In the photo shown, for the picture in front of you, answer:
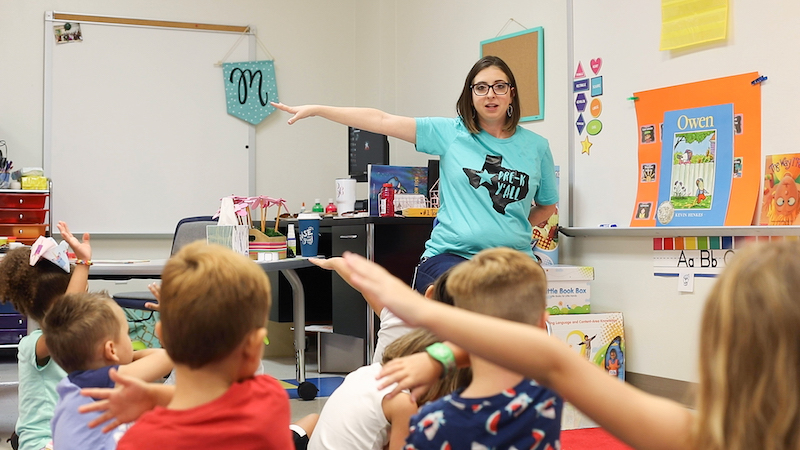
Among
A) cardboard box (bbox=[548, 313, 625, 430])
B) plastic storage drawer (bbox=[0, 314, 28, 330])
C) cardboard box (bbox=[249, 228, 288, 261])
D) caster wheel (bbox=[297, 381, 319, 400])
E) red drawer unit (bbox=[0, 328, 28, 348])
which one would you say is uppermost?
cardboard box (bbox=[249, 228, 288, 261])

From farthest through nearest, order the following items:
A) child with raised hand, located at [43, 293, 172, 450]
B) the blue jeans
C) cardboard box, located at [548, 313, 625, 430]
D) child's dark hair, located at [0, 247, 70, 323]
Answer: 1. cardboard box, located at [548, 313, 625, 430]
2. the blue jeans
3. child's dark hair, located at [0, 247, 70, 323]
4. child with raised hand, located at [43, 293, 172, 450]

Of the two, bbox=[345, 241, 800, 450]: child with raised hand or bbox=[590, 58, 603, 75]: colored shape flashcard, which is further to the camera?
bbox=[590, 58, 603, 75]: colored shape flashcard

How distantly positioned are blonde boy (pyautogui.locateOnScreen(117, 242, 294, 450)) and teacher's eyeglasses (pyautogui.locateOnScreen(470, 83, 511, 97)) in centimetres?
183

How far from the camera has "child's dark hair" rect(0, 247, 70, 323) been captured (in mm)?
2012

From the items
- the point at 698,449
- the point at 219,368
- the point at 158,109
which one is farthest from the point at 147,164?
the point at 698,449

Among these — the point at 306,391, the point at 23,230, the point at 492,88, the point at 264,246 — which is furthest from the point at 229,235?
the point at 23,230

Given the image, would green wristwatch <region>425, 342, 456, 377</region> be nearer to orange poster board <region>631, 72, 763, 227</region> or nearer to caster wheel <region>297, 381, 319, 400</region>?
orange poster board <region>631, 72, 763, 227</region>

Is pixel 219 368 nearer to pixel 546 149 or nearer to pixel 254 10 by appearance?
pixel 546 149

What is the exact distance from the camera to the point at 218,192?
5398 mm

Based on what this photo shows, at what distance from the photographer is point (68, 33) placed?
511cm

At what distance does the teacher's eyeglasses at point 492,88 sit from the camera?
2725 millimetres

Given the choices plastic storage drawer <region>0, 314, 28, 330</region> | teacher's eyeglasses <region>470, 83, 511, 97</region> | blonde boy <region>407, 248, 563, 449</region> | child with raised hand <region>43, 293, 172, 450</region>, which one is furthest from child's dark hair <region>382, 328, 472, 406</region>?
plastic storage drawer <region>0, 314, 28, 330</region>

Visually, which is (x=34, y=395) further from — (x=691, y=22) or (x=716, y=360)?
(x=691, y=22)

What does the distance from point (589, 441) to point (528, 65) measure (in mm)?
2042
